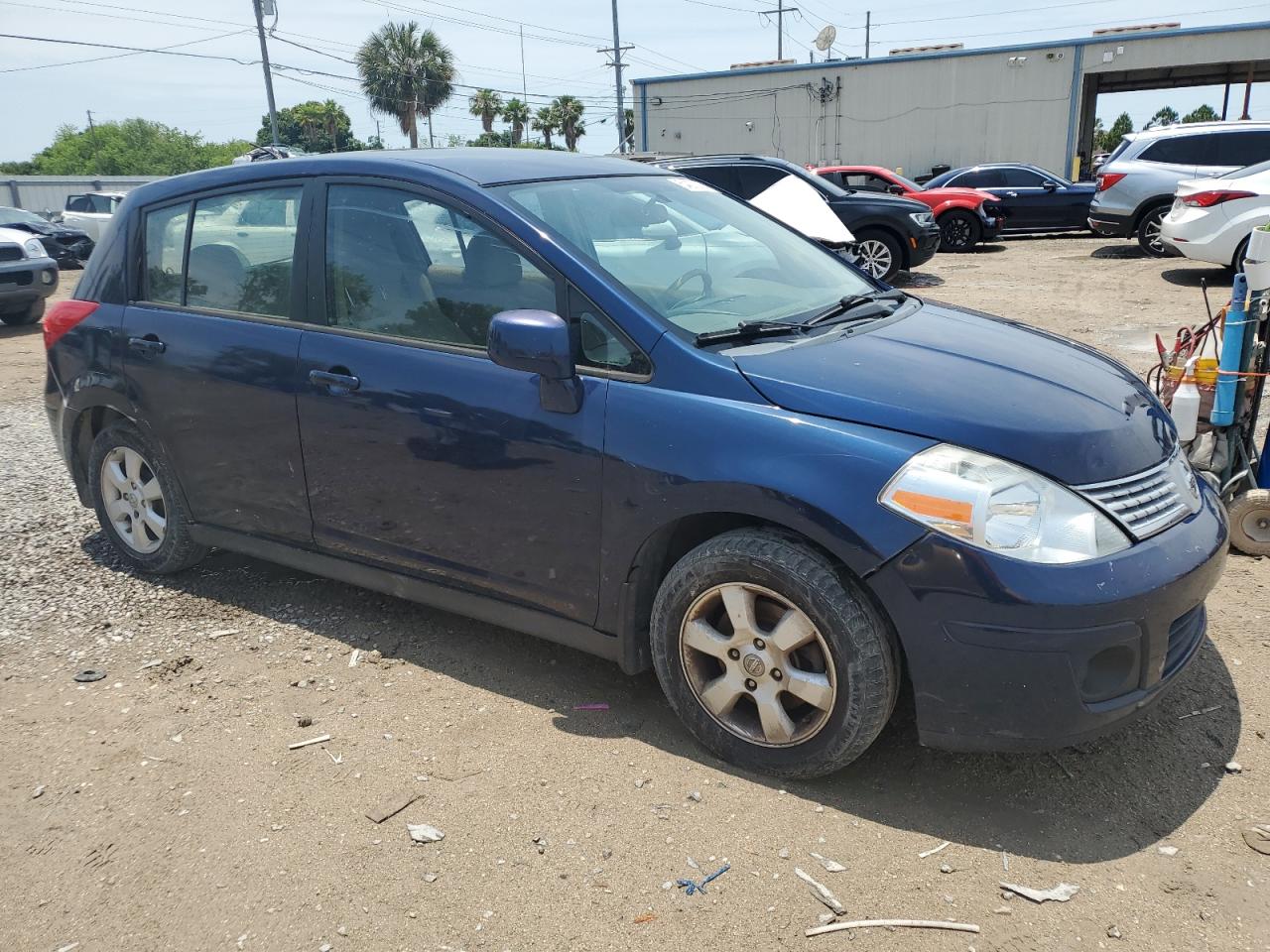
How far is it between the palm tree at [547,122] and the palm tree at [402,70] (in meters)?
8.77

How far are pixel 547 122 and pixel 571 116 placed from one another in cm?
213

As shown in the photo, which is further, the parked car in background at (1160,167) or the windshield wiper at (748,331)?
the parked car in background at (1160,167)

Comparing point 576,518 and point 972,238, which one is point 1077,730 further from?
point 972,238

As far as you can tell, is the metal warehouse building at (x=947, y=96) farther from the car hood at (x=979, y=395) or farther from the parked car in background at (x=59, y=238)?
the car hood at (x=979, y=395)

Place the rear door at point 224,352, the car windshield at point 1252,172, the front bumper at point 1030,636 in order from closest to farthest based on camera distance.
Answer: the front bumper at point 1030,636
the rear door at point 224,352
the car windshield at point 1252,172

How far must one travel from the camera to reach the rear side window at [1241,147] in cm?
1545

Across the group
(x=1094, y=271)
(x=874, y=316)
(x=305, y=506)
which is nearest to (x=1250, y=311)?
(x=874, y=316)

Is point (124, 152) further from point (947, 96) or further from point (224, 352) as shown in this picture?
point (224, 352)

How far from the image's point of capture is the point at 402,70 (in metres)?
60.7

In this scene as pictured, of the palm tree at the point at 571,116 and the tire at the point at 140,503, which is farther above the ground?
the palm tree at the point at 571,116

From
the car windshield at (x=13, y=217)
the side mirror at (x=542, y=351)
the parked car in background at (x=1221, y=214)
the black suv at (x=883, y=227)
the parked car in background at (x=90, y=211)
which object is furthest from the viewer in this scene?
the parked car in background at (x=90, y=211)

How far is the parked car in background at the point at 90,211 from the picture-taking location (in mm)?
24484

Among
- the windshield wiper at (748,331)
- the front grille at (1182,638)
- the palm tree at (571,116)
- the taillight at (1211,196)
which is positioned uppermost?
the palm tree at (571,116)

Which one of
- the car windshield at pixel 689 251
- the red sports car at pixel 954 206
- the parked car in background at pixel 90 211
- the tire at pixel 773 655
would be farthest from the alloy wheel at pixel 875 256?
the parked car in background at pixel 90 211
